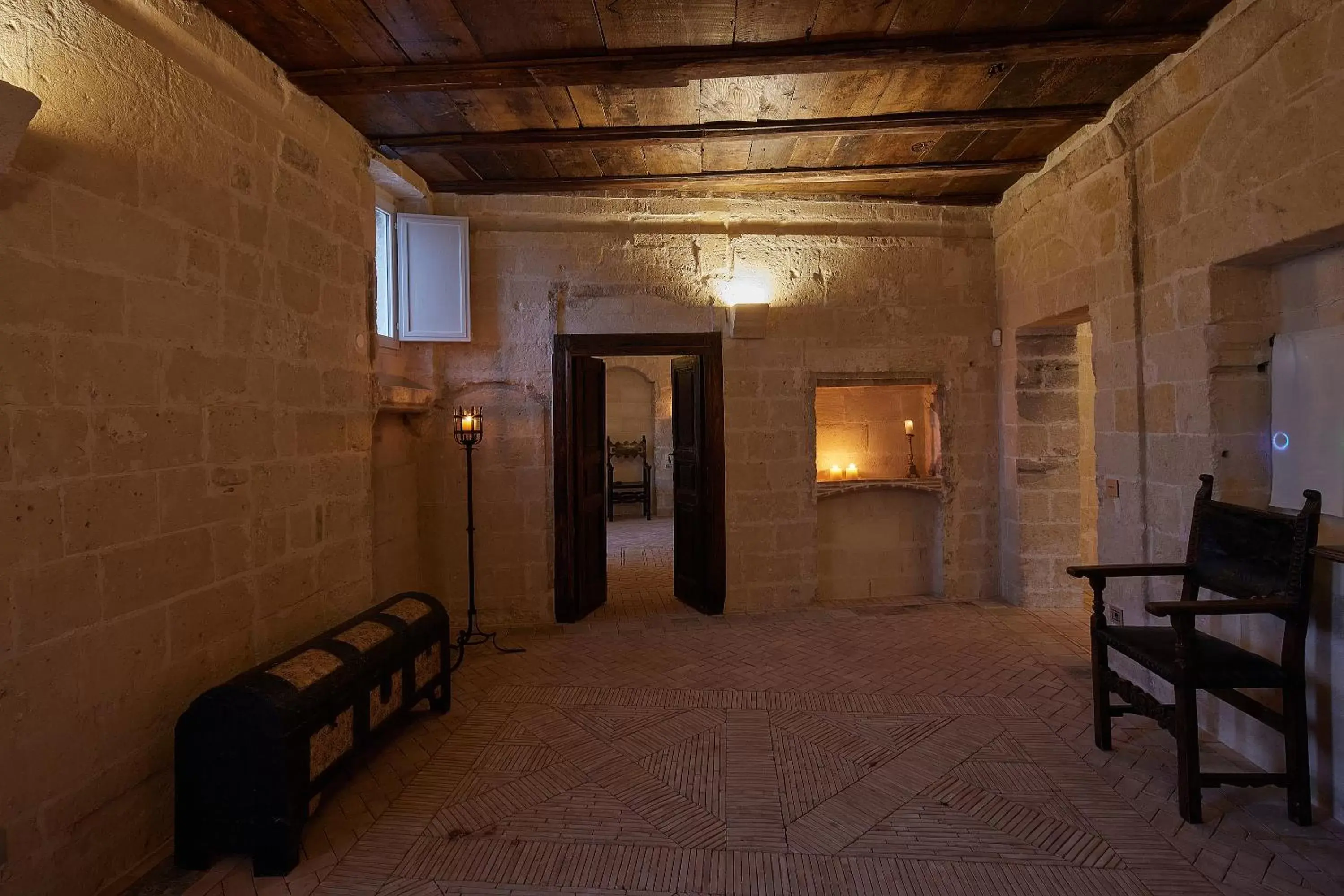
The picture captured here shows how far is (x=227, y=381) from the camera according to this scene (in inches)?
107

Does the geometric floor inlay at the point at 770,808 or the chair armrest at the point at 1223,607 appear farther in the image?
the chair armrest at the point at 1223,607

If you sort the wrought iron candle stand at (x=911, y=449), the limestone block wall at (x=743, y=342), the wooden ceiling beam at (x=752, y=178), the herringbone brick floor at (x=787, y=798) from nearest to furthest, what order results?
1. the herringbone brick floor at (x=787, y=798)
2. the wooden ceiling beam at (x=752, y=178)
3. the limestone block wall at (x=743, y=342)
4. the wrought iron candle stand at (x=911, y=449)

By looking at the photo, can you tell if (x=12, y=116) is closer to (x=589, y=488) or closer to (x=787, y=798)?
(x=787, y=798)

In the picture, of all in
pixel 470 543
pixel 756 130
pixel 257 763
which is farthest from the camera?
pixel 470 543

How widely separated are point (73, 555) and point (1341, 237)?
15.1 ft

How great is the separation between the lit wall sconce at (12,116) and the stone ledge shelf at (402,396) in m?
2.26

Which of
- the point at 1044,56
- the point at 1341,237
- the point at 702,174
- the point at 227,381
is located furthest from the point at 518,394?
the point at 1341,237

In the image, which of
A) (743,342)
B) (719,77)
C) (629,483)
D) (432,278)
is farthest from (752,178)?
(629,483)

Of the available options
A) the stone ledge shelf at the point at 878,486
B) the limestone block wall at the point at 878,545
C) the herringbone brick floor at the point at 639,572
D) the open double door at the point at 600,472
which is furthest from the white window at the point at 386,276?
the limestone block wall at the point at 878,545

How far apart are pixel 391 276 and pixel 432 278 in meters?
0.28

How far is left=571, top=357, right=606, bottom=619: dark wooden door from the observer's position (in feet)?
16.7

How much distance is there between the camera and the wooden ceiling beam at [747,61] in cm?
301

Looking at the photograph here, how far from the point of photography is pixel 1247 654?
2.54m

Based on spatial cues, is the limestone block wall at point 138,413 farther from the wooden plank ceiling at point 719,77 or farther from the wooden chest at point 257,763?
the wooden plank ceiling at point 719,77
